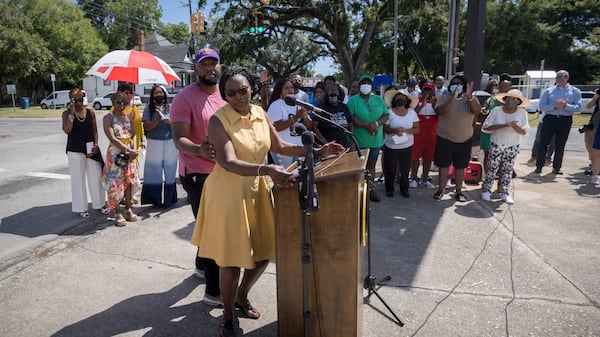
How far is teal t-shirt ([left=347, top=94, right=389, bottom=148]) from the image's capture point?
6266 mm

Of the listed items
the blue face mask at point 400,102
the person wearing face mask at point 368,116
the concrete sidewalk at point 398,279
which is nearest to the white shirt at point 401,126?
the blue face mask at point 400,102

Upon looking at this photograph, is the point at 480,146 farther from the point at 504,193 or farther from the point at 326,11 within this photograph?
the point at 326,11

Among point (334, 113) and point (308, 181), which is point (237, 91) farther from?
point (334, 113)

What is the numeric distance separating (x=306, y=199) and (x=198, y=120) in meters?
1.39

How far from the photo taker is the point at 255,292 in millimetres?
3627

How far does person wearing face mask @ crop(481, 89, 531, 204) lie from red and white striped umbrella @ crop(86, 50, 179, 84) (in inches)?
200

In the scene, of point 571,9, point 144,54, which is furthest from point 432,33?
point 144,54

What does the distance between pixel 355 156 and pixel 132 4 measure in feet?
239

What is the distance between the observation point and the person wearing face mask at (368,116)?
20.4 ft

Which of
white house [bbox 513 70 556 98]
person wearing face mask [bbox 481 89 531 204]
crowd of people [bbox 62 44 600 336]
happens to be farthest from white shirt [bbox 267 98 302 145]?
white house [bbox 513 70 556 98]

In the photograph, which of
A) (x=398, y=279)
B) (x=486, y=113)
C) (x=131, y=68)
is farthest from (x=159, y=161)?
(x=486, y=113)

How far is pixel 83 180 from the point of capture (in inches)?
220

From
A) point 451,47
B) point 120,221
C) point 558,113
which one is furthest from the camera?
point 451,47

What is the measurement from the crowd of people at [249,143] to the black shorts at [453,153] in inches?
0.6
